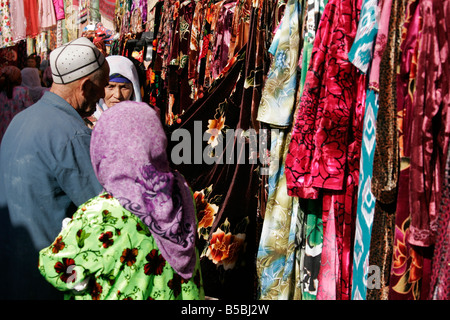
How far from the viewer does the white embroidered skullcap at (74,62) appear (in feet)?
8.55

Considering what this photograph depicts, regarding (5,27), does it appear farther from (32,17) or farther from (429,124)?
(429,124)

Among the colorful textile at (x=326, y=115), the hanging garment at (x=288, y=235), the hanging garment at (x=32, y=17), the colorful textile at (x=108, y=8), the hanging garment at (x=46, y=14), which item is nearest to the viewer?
the colorful textile at (x=326, y=115)

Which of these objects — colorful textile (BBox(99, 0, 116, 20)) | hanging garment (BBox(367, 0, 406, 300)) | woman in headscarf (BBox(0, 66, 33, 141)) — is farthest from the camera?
colorful textile (BBox(99, 0, 116, 20))

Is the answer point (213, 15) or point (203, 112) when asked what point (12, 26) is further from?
point (203, 112)

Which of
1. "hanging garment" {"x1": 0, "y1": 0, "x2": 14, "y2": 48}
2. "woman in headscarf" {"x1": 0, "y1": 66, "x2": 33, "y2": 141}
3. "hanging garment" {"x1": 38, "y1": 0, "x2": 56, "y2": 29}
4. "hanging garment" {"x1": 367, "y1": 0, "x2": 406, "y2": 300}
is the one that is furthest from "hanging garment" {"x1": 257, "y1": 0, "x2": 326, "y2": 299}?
"hanging garment" {"x1": 0, "y1": 0, "x2": 14, "y2": 48}

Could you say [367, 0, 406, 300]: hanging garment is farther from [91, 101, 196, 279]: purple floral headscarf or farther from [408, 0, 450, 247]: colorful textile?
[91, 101, 196, 279]: purple floral headscarf

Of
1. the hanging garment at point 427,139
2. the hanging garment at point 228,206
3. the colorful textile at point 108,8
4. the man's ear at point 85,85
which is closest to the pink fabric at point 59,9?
the colorful textile at point 108,8

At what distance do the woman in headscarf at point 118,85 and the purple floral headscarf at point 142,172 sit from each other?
2356mm

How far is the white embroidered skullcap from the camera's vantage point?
2605 millimetres

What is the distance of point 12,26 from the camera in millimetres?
8891

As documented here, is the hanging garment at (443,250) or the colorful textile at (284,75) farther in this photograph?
the colorful textile at (284,75)

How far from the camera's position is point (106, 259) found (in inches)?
72.7

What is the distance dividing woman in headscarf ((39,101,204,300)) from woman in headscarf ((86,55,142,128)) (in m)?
2.36

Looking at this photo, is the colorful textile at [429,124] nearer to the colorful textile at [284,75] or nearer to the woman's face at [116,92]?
the colorful textile at [284,75]
